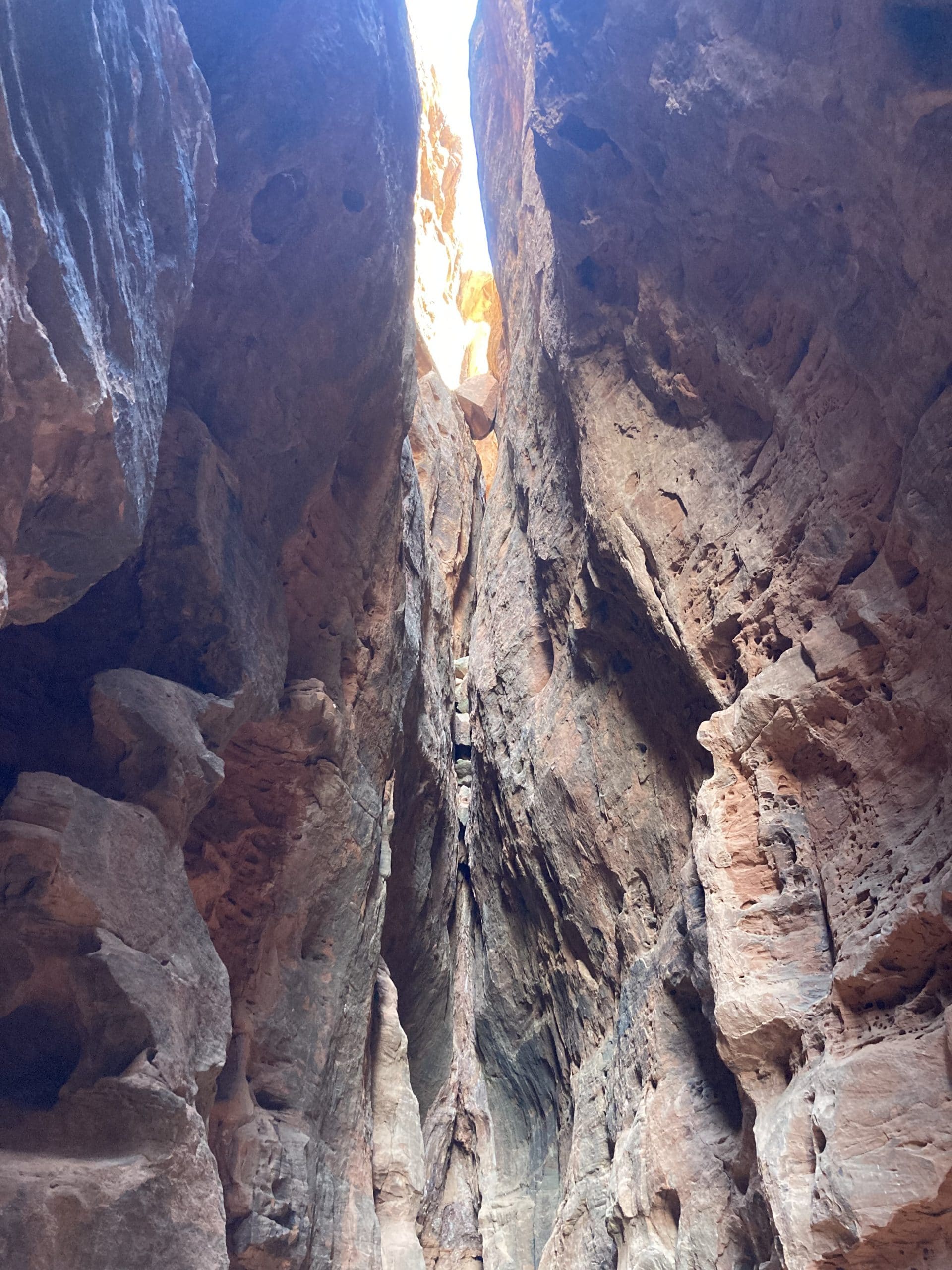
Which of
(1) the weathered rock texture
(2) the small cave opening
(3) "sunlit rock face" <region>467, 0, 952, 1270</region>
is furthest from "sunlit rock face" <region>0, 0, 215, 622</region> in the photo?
(3) "sunlit rock face" <region>467, 0, 952, 1270</region>

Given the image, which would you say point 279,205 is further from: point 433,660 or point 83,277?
point 433,660

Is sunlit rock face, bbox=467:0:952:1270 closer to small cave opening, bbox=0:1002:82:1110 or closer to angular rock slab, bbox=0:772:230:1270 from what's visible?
angular rock slab, bbox=0:772:230:1270

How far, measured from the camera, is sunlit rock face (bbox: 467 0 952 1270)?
16.4 feet

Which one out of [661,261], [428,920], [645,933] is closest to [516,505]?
[661,261]

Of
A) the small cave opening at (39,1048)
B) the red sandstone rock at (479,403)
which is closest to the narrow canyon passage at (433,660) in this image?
the small cave opening at (39,1048)

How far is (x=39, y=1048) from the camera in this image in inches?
162

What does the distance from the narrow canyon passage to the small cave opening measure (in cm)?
2

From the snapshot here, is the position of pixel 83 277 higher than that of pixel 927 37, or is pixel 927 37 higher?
pixel 927 37

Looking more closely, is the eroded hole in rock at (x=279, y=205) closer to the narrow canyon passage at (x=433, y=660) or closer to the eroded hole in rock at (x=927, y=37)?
the narrow canyon passage at (x=433, y=660)

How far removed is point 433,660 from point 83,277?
822 cm

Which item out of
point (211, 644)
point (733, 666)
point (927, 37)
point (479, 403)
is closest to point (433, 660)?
point (733, 666)

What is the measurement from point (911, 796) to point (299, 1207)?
15.9 feet

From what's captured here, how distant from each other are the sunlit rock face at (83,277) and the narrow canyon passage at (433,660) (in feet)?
0.08

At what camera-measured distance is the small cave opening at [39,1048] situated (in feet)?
13.2
